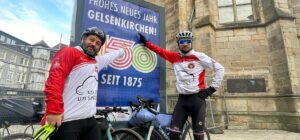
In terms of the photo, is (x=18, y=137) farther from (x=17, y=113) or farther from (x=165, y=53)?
(x=165, y=53)

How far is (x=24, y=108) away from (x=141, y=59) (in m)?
2.47

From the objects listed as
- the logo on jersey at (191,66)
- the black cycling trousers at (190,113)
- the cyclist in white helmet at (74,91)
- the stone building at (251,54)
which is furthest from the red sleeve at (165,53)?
the stone building at (251,54)

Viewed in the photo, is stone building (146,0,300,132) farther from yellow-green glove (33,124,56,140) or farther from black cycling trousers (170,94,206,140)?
yellow-green glove (33,124,56,140)

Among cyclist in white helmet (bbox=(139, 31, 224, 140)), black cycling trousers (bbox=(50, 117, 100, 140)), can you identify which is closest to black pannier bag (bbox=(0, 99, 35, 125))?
black cycling trousers (bbox=(50, 117, 100, 140))

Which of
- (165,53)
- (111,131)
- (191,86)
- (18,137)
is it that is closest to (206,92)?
(191,86)

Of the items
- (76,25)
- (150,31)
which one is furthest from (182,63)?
(76,25)

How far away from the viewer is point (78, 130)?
2.10 metres

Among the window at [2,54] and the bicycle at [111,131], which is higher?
the window at [2,54]

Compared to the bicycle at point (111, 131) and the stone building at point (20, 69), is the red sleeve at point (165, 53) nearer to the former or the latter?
the bicycle at point (111, 131)

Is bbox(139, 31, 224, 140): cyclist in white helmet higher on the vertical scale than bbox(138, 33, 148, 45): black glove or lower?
lower

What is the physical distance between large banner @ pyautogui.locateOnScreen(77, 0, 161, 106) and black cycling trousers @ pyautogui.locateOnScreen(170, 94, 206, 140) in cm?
80

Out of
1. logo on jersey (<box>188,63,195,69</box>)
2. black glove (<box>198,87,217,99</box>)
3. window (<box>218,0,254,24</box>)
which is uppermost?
window (<box>218,0,254,24</box>)

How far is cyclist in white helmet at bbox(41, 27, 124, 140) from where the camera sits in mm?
1896

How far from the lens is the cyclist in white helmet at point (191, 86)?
318cm
